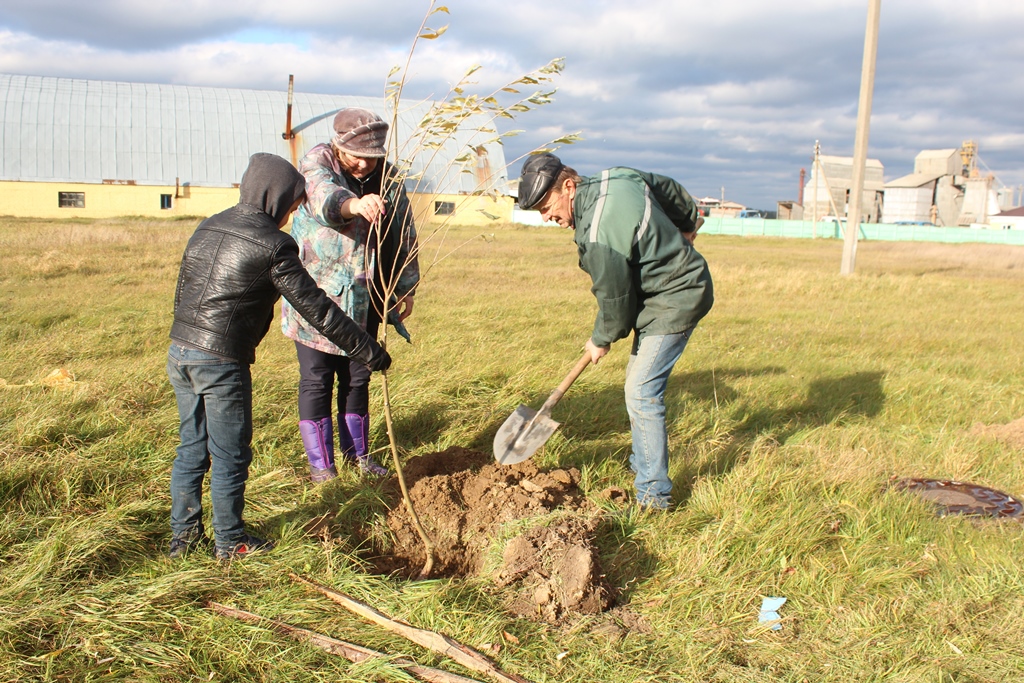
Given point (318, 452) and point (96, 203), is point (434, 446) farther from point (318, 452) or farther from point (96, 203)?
point (96, 203)

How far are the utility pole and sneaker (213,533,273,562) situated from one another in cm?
1385

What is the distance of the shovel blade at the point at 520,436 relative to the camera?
3449mm

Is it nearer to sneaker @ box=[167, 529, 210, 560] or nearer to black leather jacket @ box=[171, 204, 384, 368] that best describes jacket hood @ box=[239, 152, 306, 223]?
black leather jacket @ box=[171, 204, 384, 368]

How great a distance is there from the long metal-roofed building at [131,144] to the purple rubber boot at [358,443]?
25685 mm

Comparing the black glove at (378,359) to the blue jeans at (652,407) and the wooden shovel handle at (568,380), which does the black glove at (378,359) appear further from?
the blue jeans at (652,407)

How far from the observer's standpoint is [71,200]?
30.0 m

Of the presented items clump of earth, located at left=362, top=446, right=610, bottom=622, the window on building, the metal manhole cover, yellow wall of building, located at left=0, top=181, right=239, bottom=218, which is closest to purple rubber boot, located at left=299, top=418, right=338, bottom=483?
clump of earth, located at left=362, top=446, right=610, bottom=622

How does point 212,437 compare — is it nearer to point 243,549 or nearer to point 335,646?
point 243,549

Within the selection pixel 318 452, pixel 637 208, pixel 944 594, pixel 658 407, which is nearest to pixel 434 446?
pixel 318 452

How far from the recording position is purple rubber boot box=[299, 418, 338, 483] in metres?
3.63

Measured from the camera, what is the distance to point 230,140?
31875 millimetres

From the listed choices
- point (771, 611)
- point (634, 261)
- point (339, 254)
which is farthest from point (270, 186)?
point (771, 611)

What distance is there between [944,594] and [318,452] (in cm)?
276

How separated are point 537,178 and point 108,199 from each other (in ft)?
106
